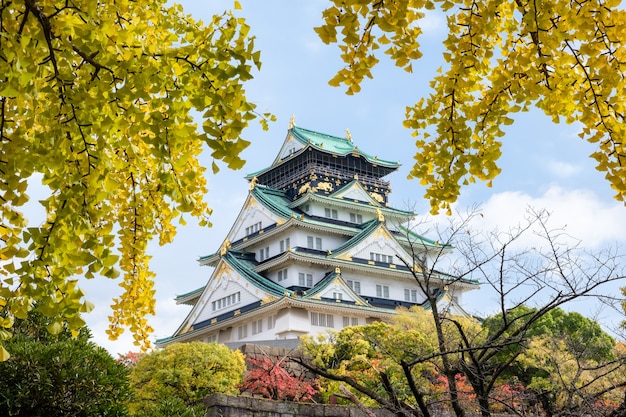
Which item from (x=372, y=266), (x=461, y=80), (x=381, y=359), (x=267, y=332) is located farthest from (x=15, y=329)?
(x=372, y=266)

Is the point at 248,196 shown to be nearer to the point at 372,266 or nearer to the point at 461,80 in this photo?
the point at 372,266

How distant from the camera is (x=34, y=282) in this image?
3.09m

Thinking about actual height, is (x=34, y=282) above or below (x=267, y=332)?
below

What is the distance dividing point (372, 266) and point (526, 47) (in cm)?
2572

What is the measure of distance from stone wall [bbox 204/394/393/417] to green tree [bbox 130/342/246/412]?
271cm

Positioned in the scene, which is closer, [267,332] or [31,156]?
[31,156]

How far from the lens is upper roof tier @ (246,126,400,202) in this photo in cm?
3334

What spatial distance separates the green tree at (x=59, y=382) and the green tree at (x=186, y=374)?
13.6 feet

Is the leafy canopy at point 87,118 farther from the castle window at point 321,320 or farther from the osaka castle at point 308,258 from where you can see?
the castle window at point 321,320

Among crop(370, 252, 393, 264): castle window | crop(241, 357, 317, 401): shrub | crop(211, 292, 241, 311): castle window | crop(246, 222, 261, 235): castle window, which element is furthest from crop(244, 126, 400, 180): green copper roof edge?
crop(241, 357, 317, 401): shrub

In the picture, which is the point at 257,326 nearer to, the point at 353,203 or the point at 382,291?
the point at 382,291

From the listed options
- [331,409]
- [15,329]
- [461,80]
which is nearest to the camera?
[461,80]

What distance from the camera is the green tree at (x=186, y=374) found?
11289 millimetres

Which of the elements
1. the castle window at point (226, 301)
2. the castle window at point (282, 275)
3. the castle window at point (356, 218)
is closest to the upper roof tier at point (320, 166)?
the castle window at point (356, 218)
